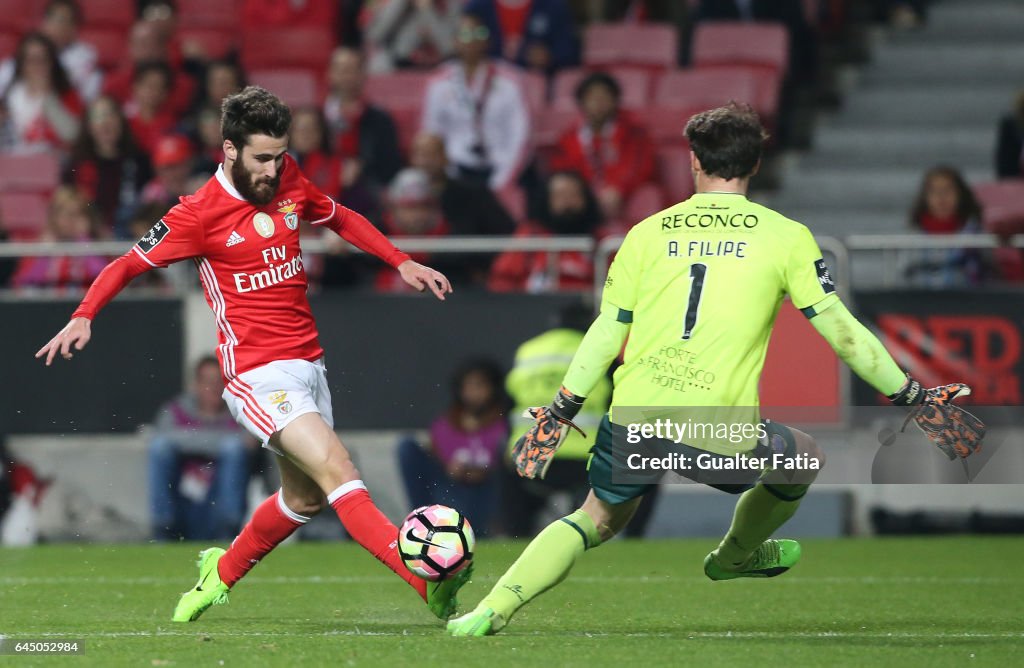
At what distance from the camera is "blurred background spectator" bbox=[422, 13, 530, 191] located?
504 inches

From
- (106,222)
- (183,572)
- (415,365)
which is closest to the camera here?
(183,572)

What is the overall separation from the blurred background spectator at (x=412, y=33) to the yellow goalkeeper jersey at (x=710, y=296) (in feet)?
27.1

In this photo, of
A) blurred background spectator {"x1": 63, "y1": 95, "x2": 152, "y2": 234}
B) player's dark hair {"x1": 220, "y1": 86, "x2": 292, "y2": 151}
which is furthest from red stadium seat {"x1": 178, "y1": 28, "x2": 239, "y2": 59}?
player's dark hair {"x1": 220, "y1": 86, "x2": 292, "y2": 151}

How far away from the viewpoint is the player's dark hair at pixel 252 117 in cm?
668

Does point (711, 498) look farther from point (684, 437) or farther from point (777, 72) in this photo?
point (684, 437)

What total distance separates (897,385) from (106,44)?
415 inches

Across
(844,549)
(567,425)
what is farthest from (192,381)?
(567,425)

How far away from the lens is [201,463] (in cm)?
1127

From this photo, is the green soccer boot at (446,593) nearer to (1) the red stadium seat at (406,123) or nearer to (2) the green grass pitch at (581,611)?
(2) the green grass pitch at (581,611)

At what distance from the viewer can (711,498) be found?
1134 centimetres

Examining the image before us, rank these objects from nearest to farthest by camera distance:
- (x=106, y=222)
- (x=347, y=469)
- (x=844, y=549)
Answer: (x=347, y=469) < (x=844, y=549) < (x=106, y=222)

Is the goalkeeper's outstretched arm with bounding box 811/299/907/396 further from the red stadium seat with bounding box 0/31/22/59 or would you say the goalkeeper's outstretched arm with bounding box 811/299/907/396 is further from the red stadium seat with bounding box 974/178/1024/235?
the red stadium seat with bounding box 0/31/22/59

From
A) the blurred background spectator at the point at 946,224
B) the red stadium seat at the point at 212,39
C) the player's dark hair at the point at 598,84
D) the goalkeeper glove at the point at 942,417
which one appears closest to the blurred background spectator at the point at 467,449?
the player's dark hair at the point at 598,84

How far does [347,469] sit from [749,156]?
1866mm
